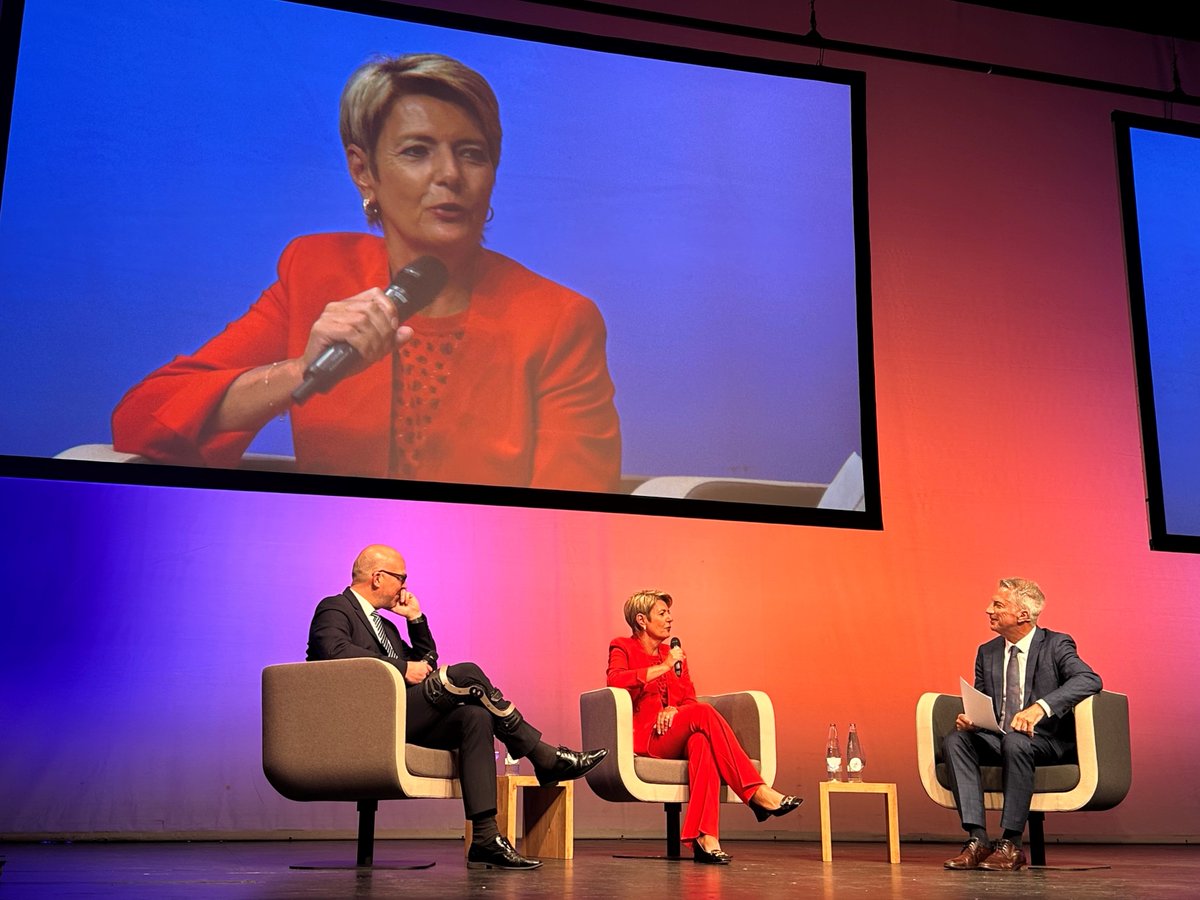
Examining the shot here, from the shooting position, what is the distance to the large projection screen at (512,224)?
4996 mm

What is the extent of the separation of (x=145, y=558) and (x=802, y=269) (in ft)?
10.1

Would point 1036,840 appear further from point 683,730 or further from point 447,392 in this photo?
point 447,392

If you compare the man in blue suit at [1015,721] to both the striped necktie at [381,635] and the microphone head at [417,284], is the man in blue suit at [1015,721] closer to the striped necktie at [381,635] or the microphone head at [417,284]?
the striped necktie at [381,635]

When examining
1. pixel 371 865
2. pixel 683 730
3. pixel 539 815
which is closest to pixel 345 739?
pixel 371 865

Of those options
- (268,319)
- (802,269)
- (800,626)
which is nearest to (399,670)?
(268,319)

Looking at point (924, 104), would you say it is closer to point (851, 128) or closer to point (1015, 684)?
point (851, 128)

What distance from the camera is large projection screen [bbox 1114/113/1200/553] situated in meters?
6.27

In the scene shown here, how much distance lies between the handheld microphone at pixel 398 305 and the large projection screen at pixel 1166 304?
3.43 m

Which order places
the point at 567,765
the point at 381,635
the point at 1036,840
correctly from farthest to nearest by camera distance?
the point at 1036,840 → the point at 381,635 → the point at 567,765

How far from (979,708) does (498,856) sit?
1.64m

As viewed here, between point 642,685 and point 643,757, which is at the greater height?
point 642,685

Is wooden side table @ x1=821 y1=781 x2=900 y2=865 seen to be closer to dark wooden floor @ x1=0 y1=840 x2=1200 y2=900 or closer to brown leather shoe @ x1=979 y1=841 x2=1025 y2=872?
dark wooden floor @ x1=0 y1=840 x2=1200 y2=900

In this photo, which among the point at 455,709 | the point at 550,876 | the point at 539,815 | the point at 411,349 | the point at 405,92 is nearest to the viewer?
the point at 550,876

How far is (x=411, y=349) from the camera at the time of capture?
5332 mm
